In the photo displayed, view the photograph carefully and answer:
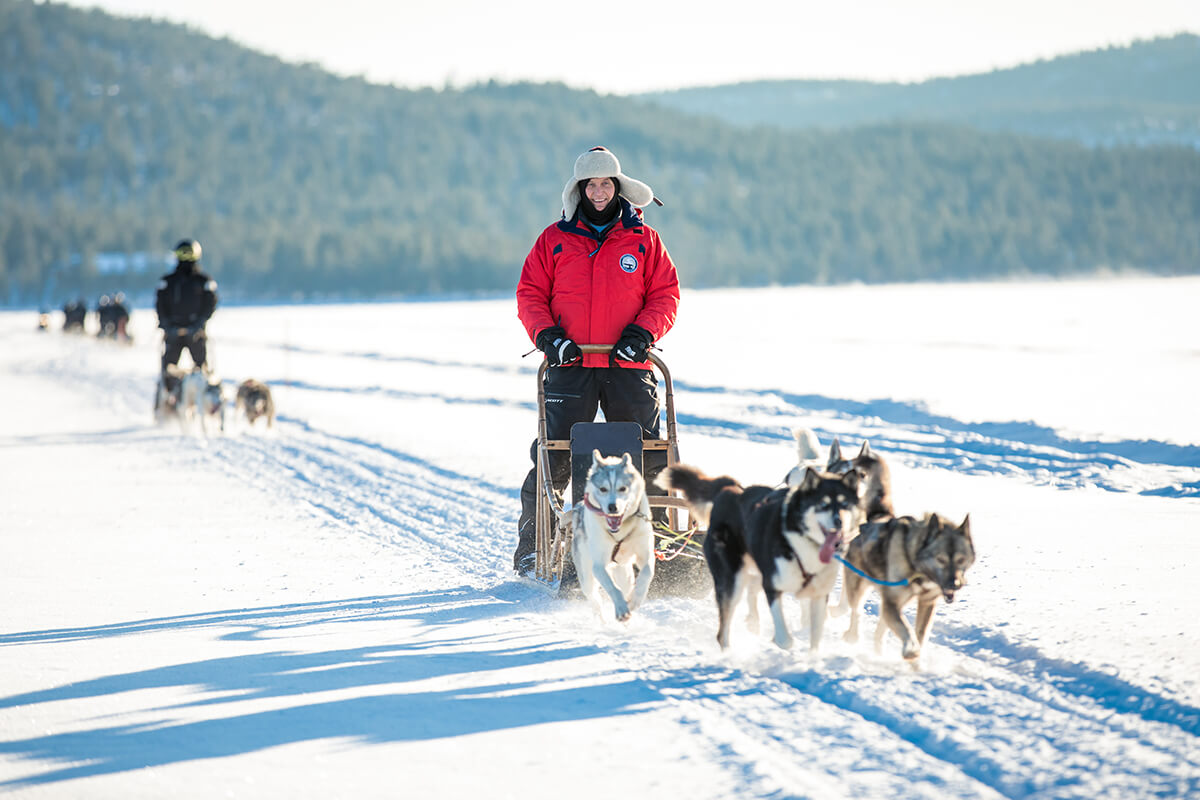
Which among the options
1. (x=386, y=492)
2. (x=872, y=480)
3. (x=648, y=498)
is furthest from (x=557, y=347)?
(x=386, y=492)

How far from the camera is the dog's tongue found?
3.63 meters

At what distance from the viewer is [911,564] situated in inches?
144

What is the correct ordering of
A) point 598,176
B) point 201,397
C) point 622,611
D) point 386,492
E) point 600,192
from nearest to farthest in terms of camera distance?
point 622,611 → point 598,176 → point 600,192 → point 386,492 → point 201,397

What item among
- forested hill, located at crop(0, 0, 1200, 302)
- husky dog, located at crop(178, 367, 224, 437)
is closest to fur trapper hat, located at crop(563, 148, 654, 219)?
husky dog, located at crop(178, 367, 224, 437)

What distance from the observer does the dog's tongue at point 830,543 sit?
363 cm

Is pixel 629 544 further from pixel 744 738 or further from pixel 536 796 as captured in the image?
pixel 536 796

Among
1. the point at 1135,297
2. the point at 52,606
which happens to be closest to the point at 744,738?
the point at 52,606

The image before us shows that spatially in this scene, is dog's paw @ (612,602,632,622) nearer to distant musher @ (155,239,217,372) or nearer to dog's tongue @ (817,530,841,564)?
dog's tongue @ (817,530,841,564)

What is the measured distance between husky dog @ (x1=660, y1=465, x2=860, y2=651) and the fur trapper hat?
57.0 inches

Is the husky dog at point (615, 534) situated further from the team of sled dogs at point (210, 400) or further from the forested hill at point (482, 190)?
the forested hill at point (482, 190)

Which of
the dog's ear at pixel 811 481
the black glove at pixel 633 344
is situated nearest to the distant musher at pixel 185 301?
the black glove at pixel 633 344

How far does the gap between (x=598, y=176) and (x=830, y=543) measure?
1947 mm

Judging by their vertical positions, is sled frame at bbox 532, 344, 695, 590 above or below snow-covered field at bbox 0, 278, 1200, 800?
above

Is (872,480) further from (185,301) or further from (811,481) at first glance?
(185,301)
